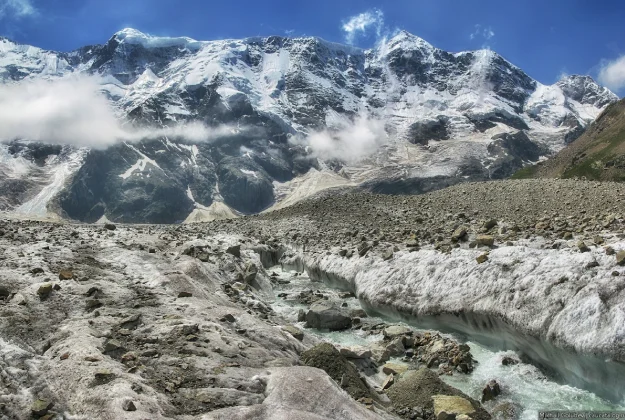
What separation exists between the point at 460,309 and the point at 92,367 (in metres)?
14.7

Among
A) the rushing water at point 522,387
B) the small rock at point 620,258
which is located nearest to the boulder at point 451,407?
the rushing water at point 522,387

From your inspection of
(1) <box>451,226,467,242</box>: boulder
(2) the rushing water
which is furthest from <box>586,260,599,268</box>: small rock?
(1) <box>451,226,467,242</box>: boulder

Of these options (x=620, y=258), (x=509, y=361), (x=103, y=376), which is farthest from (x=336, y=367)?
(x=620, y=258)

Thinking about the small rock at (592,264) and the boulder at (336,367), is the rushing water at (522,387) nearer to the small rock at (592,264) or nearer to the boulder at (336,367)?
the small rock at (592,264)

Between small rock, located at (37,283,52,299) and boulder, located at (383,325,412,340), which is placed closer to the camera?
small rock, located at (37,283,52,299)

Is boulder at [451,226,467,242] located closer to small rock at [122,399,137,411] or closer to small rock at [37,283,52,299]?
small rock at [37,283,52,299]

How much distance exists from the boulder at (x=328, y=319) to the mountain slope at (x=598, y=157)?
12285cm

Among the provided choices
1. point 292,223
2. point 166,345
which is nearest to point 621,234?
point 166,345

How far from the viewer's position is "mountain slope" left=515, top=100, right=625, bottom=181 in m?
134

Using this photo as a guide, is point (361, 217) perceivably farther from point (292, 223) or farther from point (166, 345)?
point (166, 345)

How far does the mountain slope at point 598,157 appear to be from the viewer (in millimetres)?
134125

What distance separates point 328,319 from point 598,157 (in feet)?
528

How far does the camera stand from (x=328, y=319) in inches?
934

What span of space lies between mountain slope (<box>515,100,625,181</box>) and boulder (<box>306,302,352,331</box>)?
122854mm
